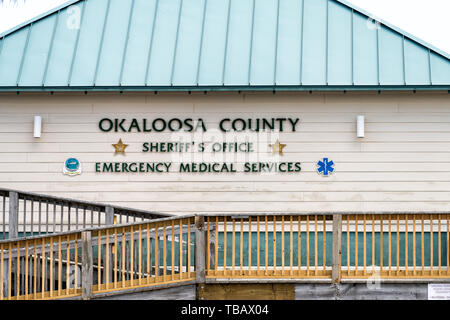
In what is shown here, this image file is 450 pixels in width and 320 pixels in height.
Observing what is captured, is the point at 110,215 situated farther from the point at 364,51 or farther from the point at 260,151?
the point at 364,51

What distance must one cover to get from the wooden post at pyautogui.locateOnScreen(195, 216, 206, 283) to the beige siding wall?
3587 millimetres

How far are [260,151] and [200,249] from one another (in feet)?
13.4

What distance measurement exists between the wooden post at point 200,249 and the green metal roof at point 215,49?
3.77 metres

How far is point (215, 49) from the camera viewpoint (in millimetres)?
14914

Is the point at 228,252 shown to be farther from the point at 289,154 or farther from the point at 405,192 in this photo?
the point at 405,192

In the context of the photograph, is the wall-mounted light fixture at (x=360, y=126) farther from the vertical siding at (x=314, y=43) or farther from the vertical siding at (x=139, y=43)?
the vertical siding at (x=139, y=43)

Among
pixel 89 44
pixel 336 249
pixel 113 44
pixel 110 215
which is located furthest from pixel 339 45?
pixel 110 215

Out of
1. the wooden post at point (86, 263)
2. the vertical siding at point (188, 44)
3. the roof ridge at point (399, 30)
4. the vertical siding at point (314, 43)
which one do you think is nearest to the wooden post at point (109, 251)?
the wooden post at point (86, 263)

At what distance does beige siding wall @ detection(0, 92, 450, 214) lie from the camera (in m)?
14.6

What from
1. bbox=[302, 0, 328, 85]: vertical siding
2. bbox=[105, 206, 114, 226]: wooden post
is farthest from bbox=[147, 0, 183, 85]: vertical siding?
bbox=[105, 206, 114, 226]: wooden post

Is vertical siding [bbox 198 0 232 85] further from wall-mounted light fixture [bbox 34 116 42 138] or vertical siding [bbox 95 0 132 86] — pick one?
wall-mounted light fixture [bbox 34 116 42 138]
